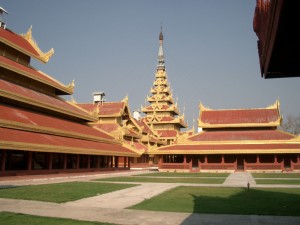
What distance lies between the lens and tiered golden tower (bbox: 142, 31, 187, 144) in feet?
229

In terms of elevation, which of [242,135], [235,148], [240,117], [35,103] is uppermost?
[240,117]

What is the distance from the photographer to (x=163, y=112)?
242ft

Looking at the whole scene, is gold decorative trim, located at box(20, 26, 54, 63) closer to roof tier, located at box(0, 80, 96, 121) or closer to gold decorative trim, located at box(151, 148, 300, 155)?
roof tier, located at box(0, 80, 96, 121)

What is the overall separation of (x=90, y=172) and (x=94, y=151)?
3062 millimetres

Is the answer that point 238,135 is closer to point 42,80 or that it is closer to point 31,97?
point 42,80

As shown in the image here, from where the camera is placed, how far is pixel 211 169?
38.3 meters

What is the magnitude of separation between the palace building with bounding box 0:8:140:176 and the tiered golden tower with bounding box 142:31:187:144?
112 feet

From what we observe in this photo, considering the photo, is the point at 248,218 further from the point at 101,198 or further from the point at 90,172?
the point at 90,172

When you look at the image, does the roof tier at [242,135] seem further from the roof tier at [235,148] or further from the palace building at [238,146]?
the roof tier at [235,148]

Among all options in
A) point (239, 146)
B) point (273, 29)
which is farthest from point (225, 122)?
point (273, 29)

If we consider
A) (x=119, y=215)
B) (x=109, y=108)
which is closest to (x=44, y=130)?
(x=119, y=215)

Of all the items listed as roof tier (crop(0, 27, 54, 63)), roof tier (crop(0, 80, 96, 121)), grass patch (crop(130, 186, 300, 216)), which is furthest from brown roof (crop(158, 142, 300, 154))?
grass patch (crop(130, 186, 300, 216))

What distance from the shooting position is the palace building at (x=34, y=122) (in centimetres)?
2111

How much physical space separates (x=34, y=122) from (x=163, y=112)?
168 ft
